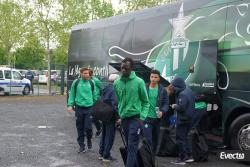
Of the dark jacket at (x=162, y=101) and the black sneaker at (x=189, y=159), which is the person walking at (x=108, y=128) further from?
the black sneaker at (x=189, y=159)

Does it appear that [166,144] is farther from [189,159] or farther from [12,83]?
[12,83]

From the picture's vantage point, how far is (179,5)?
10359mm

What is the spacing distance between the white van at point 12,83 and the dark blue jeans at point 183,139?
67.6ft

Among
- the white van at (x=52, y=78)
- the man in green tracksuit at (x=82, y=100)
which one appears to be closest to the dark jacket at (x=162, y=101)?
the man in green tracksuit at (x=82, y=100)

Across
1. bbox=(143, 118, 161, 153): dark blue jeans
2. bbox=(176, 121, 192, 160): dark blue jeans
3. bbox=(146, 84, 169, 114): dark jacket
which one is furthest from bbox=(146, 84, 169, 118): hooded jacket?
bbox=(176, 121, 192, 160): dark blue jeans

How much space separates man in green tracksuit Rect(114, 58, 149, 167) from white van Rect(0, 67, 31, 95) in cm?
2173

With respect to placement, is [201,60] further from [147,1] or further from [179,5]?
[147,1]

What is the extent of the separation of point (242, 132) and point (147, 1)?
Result: 26.2 metres

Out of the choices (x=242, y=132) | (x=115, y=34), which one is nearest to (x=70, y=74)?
(x=115, y=34)

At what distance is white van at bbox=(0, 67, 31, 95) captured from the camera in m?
27.2

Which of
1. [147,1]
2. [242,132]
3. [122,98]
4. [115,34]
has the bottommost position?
[242,132]

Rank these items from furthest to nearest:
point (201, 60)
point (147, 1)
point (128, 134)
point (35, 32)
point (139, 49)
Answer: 1. point (147, 1)
2. point (35, 32)
3. point (139, 49)
4. point (201, 60)
5. point (128, 134)

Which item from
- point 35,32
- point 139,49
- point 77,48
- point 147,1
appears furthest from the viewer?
point 147,1

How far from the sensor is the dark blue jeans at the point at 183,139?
323 inches
